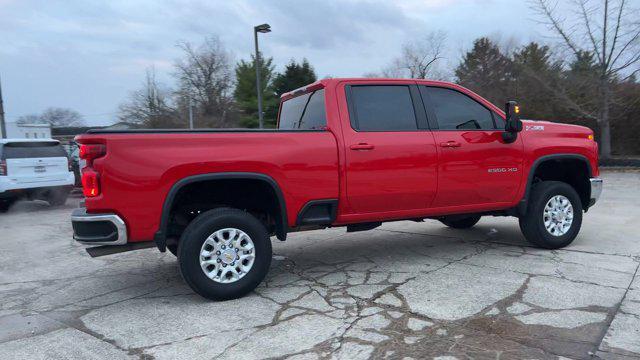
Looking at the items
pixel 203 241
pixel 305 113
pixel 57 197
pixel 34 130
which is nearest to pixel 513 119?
pixel 305 113

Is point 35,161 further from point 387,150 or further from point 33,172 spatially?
point 387,150

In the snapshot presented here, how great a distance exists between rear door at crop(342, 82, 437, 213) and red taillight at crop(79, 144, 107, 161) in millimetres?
2151

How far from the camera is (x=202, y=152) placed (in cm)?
409

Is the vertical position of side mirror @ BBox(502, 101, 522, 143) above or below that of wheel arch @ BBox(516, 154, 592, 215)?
above

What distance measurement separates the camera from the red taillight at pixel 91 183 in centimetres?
383

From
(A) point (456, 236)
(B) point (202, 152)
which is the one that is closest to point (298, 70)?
(A) point (456, 236)

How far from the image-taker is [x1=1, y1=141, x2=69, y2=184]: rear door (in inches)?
418

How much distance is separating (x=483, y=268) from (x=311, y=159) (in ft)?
7.33

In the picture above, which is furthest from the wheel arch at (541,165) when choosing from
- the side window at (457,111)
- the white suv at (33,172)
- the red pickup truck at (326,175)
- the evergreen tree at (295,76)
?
the evergreen tree at (295,76)

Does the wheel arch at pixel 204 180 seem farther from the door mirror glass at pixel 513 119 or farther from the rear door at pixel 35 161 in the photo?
the rear door at pixel 35 161

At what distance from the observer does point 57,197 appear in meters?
11.6

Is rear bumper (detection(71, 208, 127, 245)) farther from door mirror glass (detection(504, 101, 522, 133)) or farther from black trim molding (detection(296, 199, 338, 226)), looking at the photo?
door mirror glass (detection(504, 101, 522, 133))

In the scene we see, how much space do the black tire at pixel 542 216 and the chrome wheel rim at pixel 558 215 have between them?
0.13 feet

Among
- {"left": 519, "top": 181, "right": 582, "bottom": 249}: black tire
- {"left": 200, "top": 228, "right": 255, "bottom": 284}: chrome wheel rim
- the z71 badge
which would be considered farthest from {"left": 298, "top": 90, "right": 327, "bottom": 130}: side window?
{"left": 519, "top": 181, "right": 582, "bottom": 249}: black tire
